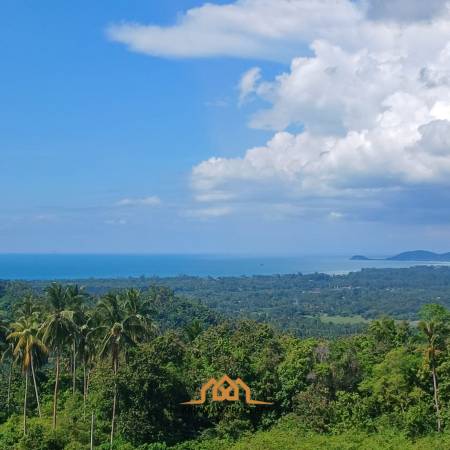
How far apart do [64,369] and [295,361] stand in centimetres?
2094

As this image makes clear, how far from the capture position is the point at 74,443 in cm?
3384

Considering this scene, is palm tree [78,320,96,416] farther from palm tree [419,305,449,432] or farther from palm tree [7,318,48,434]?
palm tree [419,305,449,432]

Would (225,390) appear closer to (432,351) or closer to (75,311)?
(75,311)

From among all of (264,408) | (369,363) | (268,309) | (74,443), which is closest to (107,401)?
(74,443)

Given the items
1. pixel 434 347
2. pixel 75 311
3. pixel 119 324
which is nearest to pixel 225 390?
pixel 119 324

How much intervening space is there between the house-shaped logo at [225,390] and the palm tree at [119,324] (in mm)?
5088

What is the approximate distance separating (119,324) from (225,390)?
7916 mm

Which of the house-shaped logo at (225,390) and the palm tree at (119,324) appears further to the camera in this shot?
the house-shaped logo at (225,390)

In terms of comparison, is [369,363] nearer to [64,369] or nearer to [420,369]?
[420,369]

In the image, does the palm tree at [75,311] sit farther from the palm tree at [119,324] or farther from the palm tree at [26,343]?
the palm tree at [26,343]

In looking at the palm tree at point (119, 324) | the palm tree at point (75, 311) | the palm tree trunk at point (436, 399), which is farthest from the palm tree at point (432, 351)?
the palm tree at point (75, 311)

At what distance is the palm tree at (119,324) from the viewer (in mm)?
35281

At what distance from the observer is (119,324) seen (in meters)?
34.9

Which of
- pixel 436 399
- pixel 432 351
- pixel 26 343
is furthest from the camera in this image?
pixel 26 343
